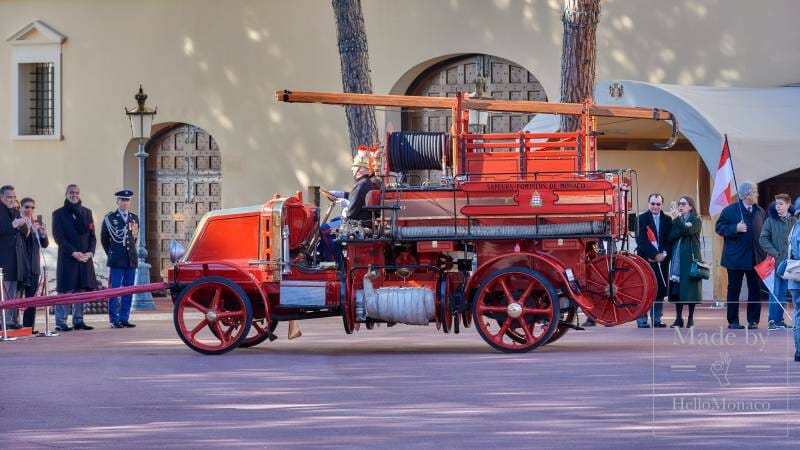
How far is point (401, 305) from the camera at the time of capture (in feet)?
46.5

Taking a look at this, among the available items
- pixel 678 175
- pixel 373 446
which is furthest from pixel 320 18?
pixel 373 446

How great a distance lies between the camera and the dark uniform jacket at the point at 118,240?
19152 mm

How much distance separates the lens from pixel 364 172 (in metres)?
15.0

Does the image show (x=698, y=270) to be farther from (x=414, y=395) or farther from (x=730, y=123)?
(x=414, y=395)

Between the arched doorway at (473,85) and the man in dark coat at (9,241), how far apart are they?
31.8 feet

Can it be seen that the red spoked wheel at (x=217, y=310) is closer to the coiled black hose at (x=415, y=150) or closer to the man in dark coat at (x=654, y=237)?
the coiled black hose at (x=415, y=150)

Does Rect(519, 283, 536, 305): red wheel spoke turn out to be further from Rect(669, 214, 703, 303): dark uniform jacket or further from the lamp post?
the lamp post

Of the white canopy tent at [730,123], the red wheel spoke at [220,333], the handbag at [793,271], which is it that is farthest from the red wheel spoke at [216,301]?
the white canopy tent at [730,123]

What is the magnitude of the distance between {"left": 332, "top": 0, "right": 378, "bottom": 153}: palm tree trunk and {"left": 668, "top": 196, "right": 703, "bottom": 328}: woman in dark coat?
19.3 ft

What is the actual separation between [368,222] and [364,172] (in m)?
0.62

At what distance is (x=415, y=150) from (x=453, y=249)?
3.78 feet

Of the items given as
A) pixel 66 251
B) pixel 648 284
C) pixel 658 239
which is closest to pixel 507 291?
pixel 648 284

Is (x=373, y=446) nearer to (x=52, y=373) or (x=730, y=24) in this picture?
(x=52, y=373)

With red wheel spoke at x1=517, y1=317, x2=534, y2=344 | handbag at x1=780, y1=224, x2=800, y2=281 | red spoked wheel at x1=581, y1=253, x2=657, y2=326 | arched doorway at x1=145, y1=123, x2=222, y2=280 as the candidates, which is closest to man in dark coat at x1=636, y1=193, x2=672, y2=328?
red spoked wheel at x1=581, y1=253, x2=657, y2=326
